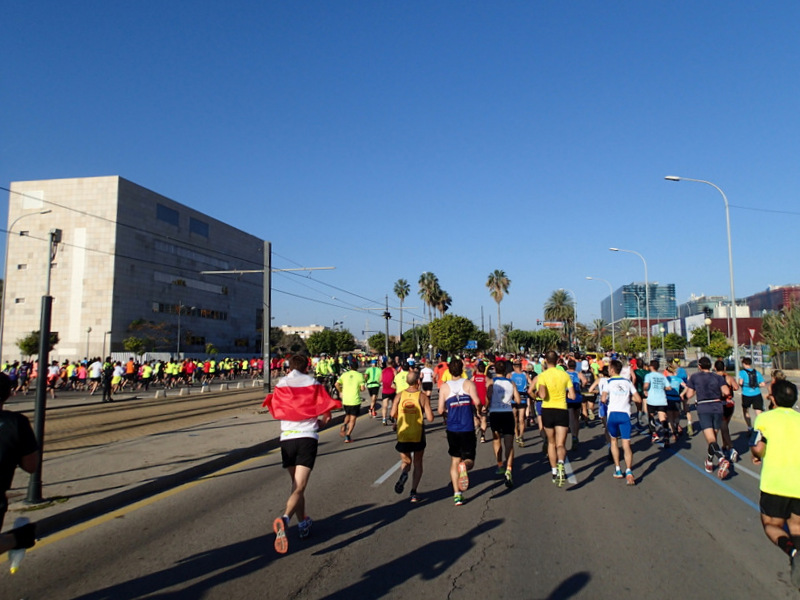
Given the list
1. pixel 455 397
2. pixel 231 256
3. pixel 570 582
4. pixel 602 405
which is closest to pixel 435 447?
pixel 602 405

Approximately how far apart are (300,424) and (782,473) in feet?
14.0

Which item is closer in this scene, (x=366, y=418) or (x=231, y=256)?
(x=366, y=418)

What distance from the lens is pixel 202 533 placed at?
636 cm

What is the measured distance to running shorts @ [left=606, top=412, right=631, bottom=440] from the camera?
8820mm

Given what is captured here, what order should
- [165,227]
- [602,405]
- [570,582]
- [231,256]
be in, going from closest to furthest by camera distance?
[570,582] → [602,405] → [165,227] → [231,256]

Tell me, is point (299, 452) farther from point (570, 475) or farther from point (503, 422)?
point (570, 475)

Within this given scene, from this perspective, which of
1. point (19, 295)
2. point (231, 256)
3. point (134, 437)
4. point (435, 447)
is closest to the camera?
point (435, 447)

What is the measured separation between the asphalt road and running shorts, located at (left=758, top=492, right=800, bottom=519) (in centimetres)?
67

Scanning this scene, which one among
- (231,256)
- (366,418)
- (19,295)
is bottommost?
(366,418)

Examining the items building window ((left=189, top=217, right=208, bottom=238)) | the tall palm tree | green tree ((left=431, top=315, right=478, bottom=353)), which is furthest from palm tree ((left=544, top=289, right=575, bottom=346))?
building window ((left=189, top=217, right=208, bottom=238))

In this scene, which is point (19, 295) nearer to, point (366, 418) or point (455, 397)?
point (366, 418)

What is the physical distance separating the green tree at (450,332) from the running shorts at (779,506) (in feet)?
250

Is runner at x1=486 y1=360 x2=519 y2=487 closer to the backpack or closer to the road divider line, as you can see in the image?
the road divider line

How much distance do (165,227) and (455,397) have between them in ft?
226
